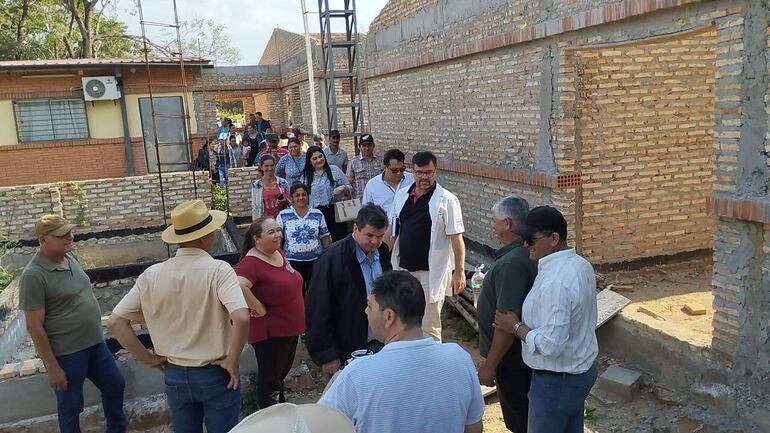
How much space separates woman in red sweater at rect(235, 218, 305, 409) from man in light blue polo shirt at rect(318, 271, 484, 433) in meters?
1.92

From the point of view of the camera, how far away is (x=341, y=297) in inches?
133

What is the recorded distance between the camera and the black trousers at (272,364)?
4.23 m

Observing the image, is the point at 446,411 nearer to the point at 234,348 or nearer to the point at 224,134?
the point at 234,348

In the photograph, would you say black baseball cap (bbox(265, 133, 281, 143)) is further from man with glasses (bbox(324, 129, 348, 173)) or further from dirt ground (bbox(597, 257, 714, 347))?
dirt ground (bbox(597, 257, 714, 347))

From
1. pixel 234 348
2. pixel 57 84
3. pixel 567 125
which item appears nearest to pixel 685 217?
pixel 567 125

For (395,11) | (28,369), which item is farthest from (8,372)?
(395,11)

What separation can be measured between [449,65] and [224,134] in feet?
25.0

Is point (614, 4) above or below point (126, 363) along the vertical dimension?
above

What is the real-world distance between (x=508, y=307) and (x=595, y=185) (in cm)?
396

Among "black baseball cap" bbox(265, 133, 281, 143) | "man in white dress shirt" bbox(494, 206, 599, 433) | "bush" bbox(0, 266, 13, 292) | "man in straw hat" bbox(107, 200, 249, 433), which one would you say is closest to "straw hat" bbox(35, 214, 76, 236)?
"man in straw hat" bbox(107, 200, 249, 433)

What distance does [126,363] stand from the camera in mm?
4895

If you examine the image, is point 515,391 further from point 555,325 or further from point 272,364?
point 272,364

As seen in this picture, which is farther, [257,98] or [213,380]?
[257,98]

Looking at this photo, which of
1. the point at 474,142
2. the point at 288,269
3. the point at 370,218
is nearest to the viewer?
the point at 370,218
